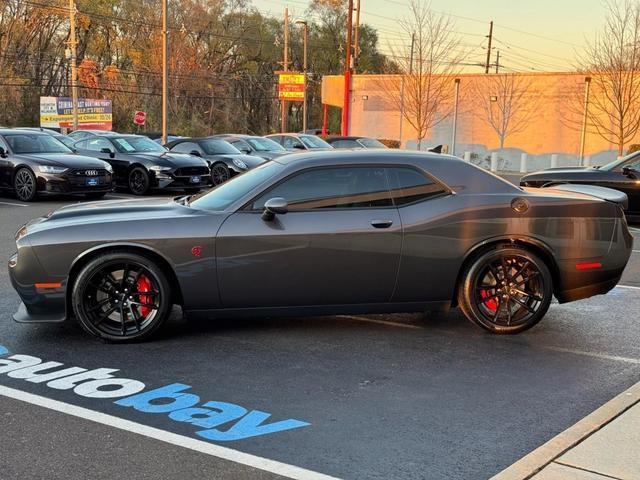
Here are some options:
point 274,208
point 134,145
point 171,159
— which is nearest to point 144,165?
point 171,159

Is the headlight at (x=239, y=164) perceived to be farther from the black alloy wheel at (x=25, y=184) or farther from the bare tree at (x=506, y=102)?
the bare tree at (x=506, y=102)

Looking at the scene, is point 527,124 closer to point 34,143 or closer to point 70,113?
point 34,143

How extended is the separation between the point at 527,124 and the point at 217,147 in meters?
23.2

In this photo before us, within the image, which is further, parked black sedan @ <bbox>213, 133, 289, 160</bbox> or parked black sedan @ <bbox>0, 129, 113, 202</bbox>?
parked black sedan @ <bbox>213, 133, 289, 160</bbox>

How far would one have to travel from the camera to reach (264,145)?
2238 centimetres

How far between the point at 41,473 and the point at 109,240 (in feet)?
7.86

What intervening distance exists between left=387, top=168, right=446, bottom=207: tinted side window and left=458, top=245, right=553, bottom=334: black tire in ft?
2.20

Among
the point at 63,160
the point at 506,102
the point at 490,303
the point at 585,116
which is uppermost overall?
the point at 506,102

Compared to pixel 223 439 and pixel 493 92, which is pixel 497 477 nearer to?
pixel 223 439

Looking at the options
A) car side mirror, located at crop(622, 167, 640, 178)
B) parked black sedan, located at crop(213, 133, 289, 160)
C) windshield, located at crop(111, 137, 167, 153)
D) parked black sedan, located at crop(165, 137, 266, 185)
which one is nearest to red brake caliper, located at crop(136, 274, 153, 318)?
car side mirror, located at crop(622, 167, 640, 178)

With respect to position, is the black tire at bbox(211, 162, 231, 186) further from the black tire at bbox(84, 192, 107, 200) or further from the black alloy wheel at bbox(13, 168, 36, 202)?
the black alloy wheel at bbox(13, 168, 36, 202)

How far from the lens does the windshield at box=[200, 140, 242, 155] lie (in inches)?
794

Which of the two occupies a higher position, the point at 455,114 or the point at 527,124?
the point at 455,114

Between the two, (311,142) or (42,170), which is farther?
(311,142)
